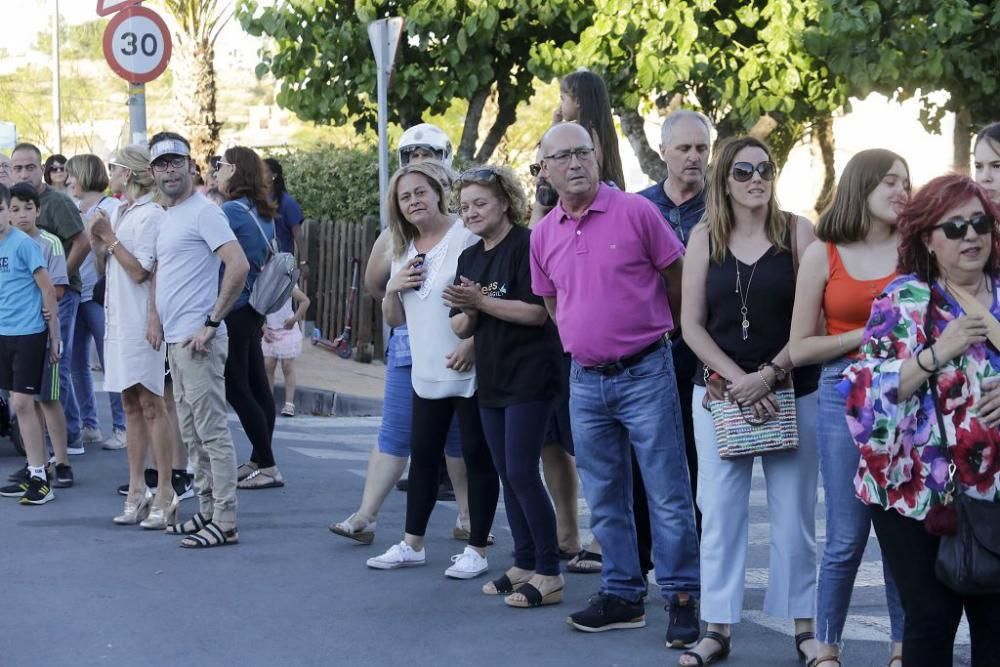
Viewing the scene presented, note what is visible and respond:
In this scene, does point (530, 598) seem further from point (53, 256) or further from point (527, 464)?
point (53, 256)

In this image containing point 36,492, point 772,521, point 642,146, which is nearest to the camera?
point 772,521

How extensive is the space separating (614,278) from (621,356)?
0.96 ft

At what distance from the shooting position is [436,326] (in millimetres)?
6652

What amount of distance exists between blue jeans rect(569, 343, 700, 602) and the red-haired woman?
1.45 m

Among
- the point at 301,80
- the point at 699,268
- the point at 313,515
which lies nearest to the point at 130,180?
the point at 313,515

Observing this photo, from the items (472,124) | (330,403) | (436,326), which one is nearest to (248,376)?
(436,326)

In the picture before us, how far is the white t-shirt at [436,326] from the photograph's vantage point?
659cm

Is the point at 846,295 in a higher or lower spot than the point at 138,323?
higher

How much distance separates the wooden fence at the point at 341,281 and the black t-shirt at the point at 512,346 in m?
10.8

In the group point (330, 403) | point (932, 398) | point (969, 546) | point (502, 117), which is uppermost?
point (502, 117)

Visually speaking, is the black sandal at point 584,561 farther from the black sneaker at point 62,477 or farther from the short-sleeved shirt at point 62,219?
the short-sleeved shirt at point 62,219

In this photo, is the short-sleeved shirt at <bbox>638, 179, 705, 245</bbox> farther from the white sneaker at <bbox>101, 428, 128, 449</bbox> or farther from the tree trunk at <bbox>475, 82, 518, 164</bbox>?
the tree trunk at <bbox>475, 82, 518, 164</bbox>

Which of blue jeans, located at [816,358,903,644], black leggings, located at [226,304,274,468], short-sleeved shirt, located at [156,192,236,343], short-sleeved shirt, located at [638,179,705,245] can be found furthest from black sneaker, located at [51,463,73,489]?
blue jeans, located at [816,358,903,644]

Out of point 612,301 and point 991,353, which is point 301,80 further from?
point 991,353
